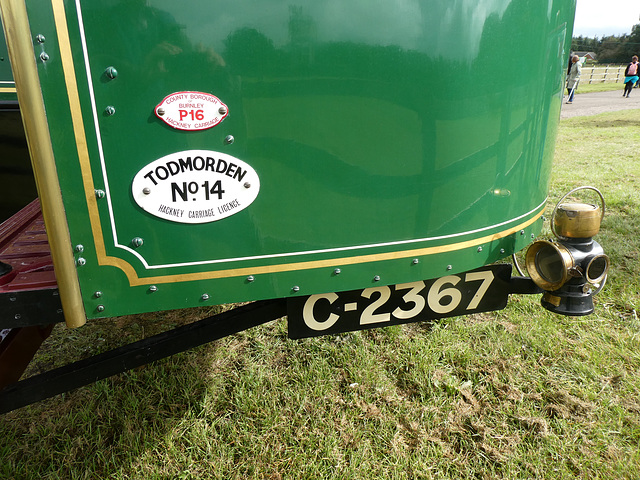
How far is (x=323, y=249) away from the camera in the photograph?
4.68 ft

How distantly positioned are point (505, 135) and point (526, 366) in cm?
158

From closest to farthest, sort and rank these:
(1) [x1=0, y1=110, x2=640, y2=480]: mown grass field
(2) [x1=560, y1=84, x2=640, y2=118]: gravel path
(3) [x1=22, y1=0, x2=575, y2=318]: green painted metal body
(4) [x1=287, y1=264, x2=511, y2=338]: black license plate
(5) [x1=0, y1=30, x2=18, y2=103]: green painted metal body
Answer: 1. (3) [x1=22, y1=0, x2=575, y2=318]: green painted metal body
2. (4) [x1=287, y1=264, x2=511, y2=338]: black license plate
3. (1) [x1=0, y1=110, x2=640, y2=480]: mown grass field
4. (5) [x1=0, y1=30, x2=18, y2=103]: green painted metal body
5. (2) [x1=560, y1=84, x2=640, y2=118]: gravel path

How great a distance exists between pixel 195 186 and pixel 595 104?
1647 cm

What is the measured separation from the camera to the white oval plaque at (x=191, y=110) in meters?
1.20

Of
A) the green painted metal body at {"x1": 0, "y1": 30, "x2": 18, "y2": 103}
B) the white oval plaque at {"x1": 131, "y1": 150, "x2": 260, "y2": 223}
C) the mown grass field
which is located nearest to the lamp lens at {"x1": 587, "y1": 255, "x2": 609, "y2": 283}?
the mown grass field

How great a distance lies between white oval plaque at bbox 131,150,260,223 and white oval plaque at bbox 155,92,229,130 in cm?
8

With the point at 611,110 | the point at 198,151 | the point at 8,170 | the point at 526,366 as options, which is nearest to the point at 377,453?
the point at 526,366

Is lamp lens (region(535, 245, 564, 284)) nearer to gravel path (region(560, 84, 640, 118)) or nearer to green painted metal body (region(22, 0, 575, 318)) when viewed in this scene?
green painted metal body (region(22, 0, 575, 318))

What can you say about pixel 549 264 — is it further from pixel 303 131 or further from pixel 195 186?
pixel 195 186

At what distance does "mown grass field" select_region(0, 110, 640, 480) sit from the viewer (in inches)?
79.7

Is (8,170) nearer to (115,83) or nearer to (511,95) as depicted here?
(115,83)

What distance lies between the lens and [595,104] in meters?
14.5

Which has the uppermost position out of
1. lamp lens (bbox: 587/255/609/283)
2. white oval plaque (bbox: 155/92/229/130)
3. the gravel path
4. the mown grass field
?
white oval plaque (bbox: 155/92/229/130)

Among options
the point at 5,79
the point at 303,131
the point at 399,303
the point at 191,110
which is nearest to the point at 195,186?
the point at 191,110
